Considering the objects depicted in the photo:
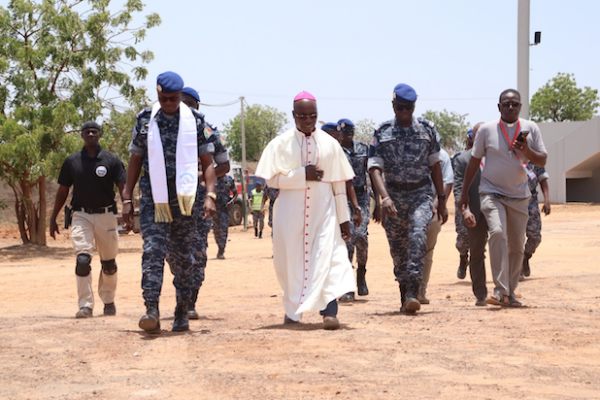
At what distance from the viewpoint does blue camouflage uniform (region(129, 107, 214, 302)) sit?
6531 mm

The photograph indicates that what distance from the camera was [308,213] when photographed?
276 inches

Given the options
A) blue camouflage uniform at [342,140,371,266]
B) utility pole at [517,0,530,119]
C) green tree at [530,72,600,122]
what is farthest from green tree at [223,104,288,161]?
blue camouflage uniform at [342,140,371,266]

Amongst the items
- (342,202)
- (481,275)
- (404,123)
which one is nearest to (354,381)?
(342,202)

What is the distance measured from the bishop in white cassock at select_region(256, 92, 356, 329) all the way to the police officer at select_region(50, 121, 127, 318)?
7.19 ft

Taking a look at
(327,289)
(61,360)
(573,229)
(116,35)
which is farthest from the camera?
(573,229)

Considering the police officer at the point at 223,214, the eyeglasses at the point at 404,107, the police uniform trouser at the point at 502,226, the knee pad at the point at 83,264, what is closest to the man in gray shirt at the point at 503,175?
the police uniform trouser at the point at 502,226

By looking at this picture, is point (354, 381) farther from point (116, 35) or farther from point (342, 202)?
point (116, 35)

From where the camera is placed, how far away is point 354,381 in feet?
15.8

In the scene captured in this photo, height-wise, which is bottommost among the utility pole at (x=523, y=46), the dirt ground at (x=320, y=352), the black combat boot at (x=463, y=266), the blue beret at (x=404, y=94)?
the black combat boot at (x=463, y=266)

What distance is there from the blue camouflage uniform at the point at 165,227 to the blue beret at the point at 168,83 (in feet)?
0.70

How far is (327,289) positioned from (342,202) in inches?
31.7

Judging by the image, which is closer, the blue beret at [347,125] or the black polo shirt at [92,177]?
the black polo shirt at [92,177]

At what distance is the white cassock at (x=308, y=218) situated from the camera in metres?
6.91

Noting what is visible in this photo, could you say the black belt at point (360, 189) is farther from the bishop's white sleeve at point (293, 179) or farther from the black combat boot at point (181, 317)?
the black combat boot at point (181, 317)
